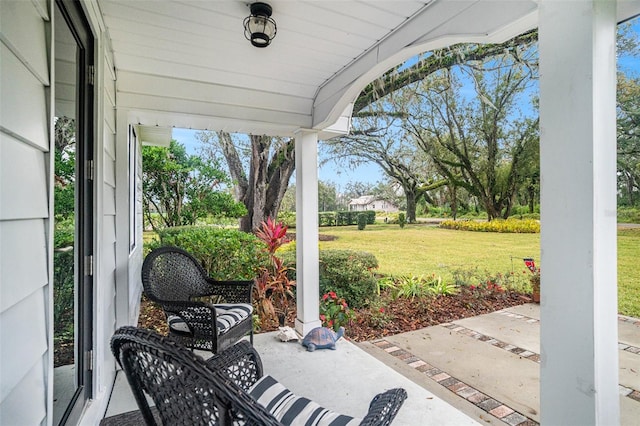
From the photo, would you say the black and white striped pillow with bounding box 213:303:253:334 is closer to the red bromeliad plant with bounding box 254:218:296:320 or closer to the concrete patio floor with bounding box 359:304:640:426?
the red bromeliad plant with bounding box 254:218:296:320

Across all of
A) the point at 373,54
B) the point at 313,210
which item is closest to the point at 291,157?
the point at 313,210

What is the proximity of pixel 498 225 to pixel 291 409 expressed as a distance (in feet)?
19.2

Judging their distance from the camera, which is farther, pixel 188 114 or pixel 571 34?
pixel 188 114

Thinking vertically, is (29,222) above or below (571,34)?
below

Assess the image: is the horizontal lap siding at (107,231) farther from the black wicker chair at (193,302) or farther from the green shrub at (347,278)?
the green shrub at (347,278)

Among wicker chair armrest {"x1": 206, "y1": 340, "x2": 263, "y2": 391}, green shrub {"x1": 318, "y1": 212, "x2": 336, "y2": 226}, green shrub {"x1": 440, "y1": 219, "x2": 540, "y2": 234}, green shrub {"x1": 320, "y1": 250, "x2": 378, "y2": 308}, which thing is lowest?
green shrub {"x1": 320, "y1": 250, "x2": 378, "y2": 308}

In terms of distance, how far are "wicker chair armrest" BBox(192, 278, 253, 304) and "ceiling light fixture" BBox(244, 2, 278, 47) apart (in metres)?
2.04

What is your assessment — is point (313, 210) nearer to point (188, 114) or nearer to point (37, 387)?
point (188, 114)

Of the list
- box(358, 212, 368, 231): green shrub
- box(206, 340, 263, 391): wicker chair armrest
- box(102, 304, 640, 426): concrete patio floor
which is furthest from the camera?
box(358, 212, 368, 231): green shrub

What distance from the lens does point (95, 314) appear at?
6.10ft

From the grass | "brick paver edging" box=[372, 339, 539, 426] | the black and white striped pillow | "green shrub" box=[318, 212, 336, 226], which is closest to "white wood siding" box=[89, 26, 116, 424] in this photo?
the black and white striped pillow

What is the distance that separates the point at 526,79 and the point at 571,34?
5432 millimetres

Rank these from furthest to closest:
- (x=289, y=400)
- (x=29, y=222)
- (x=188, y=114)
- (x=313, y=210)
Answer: (x=313, y=210), (x=188, y=114), (x=289, y=400), (x=29, y=222)

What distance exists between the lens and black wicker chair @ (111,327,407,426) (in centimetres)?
92
